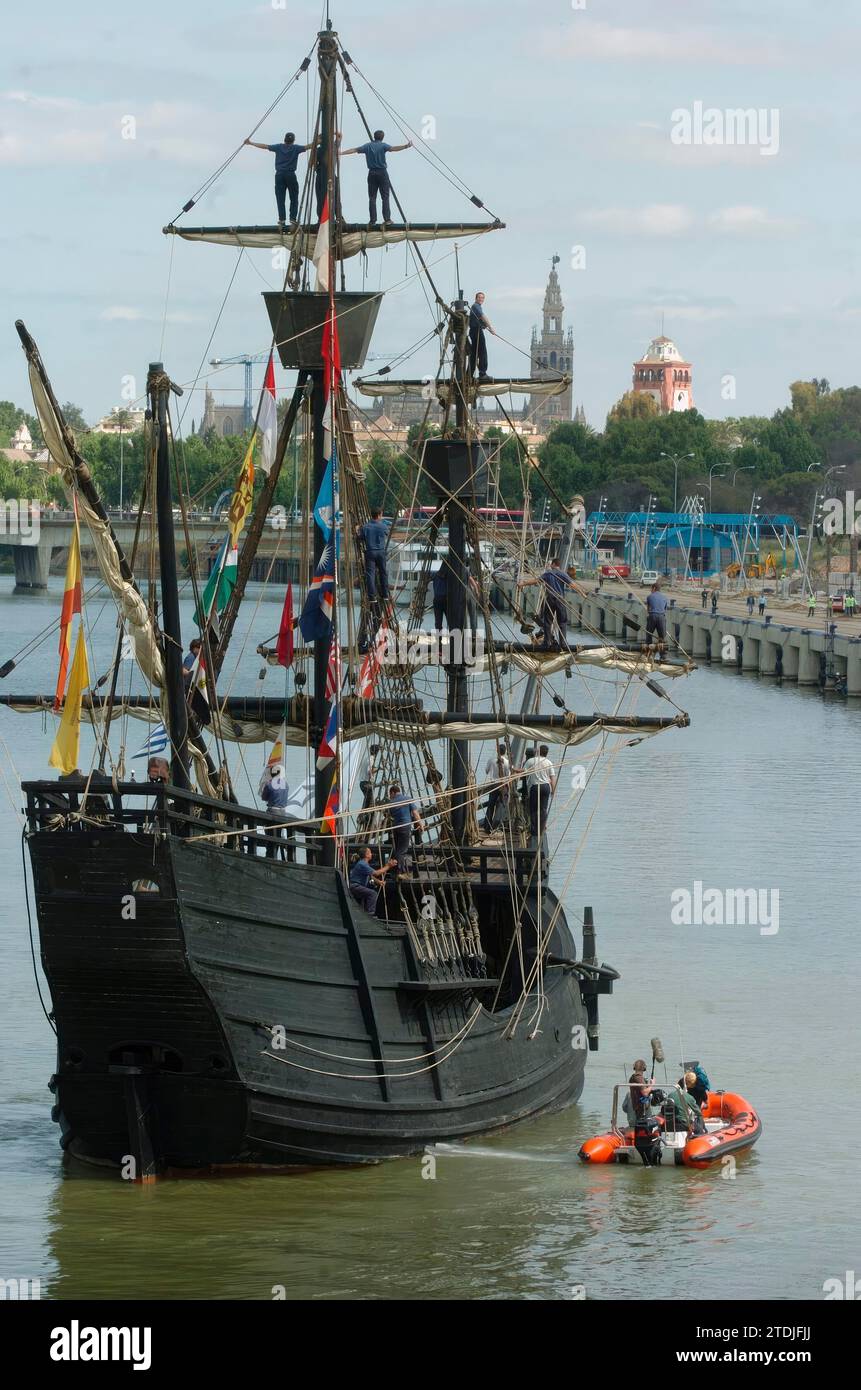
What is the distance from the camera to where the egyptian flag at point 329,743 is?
24.0m

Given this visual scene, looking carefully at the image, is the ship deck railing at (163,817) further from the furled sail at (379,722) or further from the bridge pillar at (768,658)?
the bridge pillar at (768,658)

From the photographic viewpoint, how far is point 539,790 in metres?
28.6

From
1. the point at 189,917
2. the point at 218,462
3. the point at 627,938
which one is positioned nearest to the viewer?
the point at 189,917

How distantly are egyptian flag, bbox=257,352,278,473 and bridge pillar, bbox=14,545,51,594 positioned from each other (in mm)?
115620

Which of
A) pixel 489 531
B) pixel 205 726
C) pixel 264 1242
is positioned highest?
pixel 489 531

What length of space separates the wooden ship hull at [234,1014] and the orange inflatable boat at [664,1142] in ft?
5.05

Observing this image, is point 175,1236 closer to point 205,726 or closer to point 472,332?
point 205,726

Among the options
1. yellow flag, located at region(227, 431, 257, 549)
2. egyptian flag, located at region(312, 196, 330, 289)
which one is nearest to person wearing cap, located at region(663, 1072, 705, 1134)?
yellow flag, located at region(227, 431, 257, 549)

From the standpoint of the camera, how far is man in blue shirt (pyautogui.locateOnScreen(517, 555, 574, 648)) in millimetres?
31609

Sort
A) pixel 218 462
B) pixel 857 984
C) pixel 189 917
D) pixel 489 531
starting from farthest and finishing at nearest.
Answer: pixel 218 462 → pixel 857 984 → pixel 489 531 → pixel 189 917

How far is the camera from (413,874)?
1022 inches

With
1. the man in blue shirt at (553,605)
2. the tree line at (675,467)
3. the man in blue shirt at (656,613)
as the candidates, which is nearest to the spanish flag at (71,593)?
the man in blue shirt at (553,605)

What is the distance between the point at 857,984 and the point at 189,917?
1655 cm

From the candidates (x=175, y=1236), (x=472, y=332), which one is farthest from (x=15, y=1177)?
(x=472, y=332)
